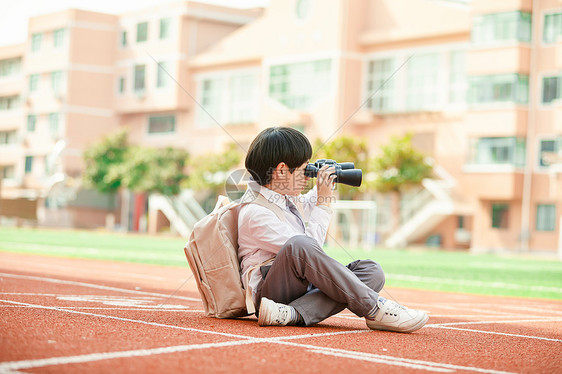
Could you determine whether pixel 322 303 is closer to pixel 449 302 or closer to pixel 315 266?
pixel 315 266

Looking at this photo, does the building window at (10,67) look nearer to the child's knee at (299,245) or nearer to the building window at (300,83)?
the building window at (300,83)

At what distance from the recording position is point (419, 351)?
484cm

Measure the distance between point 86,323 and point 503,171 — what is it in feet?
118

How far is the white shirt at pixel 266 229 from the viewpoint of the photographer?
560 cm

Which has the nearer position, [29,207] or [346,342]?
[346,342]

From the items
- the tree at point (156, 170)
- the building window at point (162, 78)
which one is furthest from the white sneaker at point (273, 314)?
the building window at point (162, 78)

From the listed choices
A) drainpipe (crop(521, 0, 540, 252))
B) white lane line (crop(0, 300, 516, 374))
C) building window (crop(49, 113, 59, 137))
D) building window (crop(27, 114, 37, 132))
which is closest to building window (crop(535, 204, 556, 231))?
drainpipe (crop(521, 0, 540, 252))

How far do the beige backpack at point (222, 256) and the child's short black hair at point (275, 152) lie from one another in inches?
6.6

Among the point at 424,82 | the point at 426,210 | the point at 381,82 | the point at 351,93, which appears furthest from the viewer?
the point at 351,93

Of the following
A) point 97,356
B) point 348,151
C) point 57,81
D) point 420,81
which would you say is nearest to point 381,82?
point 420,81

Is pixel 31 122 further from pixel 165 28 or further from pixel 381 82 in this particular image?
pixel 381 82

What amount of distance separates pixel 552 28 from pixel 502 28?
6.96 ft

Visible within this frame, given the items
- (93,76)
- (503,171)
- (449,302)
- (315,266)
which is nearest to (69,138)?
(93,76)

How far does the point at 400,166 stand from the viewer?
38812 mm
